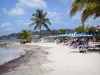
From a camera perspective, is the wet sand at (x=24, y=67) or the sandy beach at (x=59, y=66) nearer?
the sandy beach at (x=59, y=66)

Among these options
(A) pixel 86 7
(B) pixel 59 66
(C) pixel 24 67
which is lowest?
(C) pixel 24 67

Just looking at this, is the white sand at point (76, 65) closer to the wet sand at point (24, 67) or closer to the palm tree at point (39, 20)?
the wet sand at point (24, 67)

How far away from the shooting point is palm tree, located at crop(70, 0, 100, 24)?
16078mm

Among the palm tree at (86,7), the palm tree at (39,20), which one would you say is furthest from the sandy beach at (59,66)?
the palm tree at (39,20)

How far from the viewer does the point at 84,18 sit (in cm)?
1758

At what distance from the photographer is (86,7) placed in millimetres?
16844

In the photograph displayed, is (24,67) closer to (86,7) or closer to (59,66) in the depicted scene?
(59,66)

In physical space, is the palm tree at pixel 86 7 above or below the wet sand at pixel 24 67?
above

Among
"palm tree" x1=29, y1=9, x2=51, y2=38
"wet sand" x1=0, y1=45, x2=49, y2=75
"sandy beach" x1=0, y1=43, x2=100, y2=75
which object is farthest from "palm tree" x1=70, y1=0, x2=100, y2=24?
"palm tree" x1=29, y1=9, x2=51, y2=38

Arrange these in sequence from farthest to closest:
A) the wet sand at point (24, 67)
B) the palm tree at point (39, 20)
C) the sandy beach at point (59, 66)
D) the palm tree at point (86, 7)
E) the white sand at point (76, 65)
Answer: the palm tree at point (39, 20) < the palm tree at point (86, 7) < the wet sand at point (24, 67) < the sandy beach at point (59, 66) < the white sand at point (76, 65)

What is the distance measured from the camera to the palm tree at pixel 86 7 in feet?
52.7

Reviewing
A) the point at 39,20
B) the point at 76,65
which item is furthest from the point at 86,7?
the point at 39,20

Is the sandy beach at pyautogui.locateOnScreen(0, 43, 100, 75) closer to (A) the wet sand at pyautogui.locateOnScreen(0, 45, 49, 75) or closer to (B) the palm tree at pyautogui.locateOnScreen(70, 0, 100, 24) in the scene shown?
(A) the wet sand at pyautogui.locateOnScreen(0, 45, 49, 75)

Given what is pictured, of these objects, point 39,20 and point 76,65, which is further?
point 39,20
